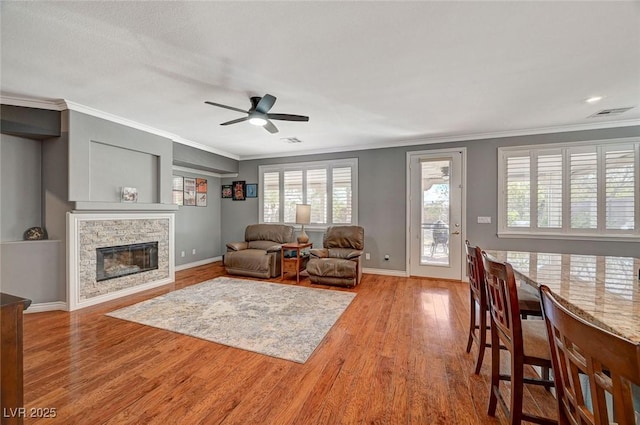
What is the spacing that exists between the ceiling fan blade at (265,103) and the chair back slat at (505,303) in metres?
2.44

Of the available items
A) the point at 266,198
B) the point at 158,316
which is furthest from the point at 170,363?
the point at 266,198

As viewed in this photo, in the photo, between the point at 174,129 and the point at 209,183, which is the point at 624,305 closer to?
the point at 174,129

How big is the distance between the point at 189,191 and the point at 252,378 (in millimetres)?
4975

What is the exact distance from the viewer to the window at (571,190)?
3887 millimetres

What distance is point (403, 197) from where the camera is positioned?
200 inches

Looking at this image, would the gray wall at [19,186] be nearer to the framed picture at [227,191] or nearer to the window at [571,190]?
the framed picture at [227,191]

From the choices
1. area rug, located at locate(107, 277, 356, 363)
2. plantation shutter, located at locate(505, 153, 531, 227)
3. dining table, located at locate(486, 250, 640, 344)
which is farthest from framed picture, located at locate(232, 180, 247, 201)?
→ dining table, located at locate(486, 250, 640, 344)

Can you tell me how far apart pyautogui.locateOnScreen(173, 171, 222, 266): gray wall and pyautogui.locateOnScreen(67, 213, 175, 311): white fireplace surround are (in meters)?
1.03

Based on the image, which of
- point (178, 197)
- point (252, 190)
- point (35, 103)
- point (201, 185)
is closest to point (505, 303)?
point (35, 103)

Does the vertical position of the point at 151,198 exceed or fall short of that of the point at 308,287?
it exceeds it

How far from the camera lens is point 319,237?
5.76 m

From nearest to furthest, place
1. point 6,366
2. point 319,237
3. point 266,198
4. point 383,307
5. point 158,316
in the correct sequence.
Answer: point 6,366, point 158,316, point 383,307, point 319,237, point 266,198

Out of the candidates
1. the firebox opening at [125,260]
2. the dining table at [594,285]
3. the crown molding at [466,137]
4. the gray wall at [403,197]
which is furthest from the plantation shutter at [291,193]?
the dining table at [594,285]

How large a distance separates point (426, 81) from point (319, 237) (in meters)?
3.77
